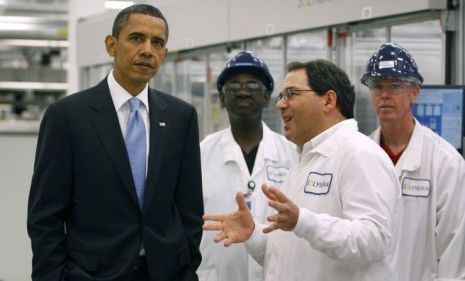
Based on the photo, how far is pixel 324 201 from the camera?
2.74 metres

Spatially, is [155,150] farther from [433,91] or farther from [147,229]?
[433,91]

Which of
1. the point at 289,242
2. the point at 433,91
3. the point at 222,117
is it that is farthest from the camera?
the point at 222,117

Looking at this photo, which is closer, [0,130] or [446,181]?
[446,181]

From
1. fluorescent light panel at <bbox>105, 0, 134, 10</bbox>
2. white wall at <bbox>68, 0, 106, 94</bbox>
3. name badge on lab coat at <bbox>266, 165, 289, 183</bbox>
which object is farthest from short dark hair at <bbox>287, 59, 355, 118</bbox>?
white wall at <bbox>68, 0, 106, 94</bbox>

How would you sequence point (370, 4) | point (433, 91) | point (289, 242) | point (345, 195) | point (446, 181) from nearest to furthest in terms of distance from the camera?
point (345, 195) → point (289, 242) → point (446, 181) → point (433, 91) → point (370, 4)

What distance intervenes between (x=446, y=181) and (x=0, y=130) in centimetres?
238

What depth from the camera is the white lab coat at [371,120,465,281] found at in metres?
3.24

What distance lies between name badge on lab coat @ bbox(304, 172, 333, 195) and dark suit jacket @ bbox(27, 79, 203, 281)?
442mm

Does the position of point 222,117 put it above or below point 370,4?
below

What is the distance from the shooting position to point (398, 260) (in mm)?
3285

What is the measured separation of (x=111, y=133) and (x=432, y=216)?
124 centimetres

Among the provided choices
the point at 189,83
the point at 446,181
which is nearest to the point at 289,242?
the point at 446,181

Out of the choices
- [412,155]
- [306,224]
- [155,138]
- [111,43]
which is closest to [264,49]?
[412,155]

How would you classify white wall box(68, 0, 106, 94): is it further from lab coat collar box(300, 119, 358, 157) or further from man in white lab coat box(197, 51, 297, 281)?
lab coat collar box(300, 119, 358, 157)
